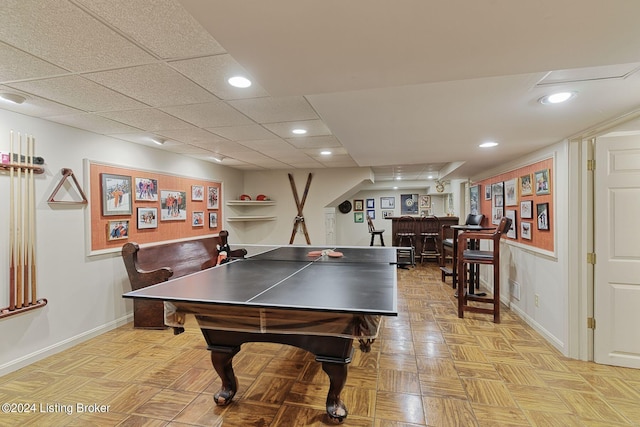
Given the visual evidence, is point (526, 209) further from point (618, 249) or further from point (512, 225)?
point (618, 249)

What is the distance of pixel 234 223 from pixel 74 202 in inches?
127

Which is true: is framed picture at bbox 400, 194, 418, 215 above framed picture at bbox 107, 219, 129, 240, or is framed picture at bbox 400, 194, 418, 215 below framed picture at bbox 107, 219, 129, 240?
above

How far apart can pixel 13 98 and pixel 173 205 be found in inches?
91.4

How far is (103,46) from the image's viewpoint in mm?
1547

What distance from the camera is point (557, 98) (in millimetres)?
1800

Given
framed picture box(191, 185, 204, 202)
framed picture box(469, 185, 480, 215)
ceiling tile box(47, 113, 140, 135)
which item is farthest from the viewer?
framed picture box(469, 185, 480, 215)

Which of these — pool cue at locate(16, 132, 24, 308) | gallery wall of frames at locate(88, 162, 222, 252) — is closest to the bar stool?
gallery wall of frames at locate(88, 162, 222, 252)

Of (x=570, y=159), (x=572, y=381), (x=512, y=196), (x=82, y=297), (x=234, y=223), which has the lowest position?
(x=572, y=381)

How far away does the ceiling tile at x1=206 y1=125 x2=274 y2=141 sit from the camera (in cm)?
313

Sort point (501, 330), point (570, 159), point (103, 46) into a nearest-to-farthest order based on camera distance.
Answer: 1. point (103, 46)
2. point (570, 159)
3. point (501, 330)

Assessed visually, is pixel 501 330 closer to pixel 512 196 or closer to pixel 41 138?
pixel 512 196

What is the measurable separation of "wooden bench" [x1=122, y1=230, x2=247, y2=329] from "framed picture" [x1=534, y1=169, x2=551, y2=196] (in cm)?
395

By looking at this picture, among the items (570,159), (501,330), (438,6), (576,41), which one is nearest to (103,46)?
(438,6)

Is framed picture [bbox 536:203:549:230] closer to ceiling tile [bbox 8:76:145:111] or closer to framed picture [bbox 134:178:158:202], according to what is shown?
ceiling tile [bbox 8:76:145:111]
